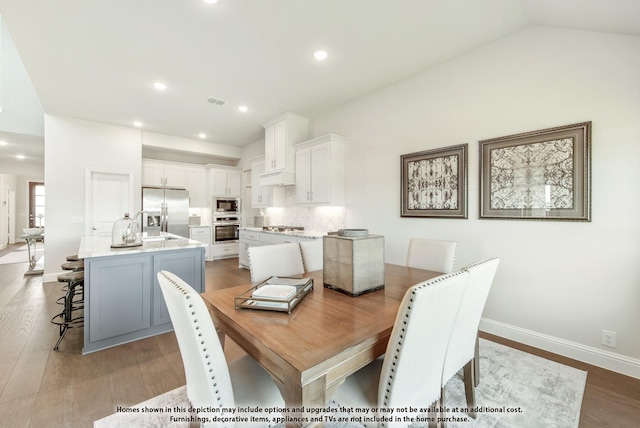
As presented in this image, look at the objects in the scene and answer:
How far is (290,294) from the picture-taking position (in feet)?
4.33

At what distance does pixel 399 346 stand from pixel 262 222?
237 inches

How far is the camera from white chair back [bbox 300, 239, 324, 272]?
2.26 metres

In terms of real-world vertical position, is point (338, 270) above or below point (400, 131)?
below

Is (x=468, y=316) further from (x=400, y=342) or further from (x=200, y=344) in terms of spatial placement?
(x=200, y=344)

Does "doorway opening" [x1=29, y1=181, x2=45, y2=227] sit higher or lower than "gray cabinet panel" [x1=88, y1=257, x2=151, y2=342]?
higher

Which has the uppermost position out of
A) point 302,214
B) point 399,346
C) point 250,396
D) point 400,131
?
point 400,131

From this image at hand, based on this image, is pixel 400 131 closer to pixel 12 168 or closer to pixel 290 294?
pixel 290 294

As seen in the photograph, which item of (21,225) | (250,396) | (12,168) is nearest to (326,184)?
(250,396)

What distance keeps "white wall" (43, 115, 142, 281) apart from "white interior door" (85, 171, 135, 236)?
0.11 metres

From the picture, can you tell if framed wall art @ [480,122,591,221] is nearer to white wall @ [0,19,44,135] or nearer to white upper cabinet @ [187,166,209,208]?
white wall @ [0,19,44,135]

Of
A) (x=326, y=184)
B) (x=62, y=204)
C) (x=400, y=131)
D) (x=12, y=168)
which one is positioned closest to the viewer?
(x=400, y=131)

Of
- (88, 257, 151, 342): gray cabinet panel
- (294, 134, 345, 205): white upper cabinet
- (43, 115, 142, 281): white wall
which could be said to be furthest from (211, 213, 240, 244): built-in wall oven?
(88, 257, 151, 342): gray cabinet panel

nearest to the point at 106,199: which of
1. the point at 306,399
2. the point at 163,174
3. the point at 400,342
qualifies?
the point at 163,174

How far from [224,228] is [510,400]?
20.3ft
